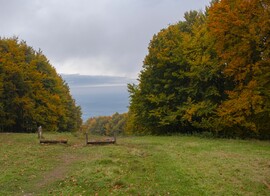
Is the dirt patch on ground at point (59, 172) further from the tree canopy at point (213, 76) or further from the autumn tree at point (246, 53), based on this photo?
the autumn tree at point (246, 53)

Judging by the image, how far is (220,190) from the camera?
36.0ft

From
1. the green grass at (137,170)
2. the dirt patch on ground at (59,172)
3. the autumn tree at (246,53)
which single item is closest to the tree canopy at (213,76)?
the autumn tree at (246,53)

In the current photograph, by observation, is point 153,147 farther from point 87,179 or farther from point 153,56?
point 153,56

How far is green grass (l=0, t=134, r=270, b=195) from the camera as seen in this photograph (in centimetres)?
1112

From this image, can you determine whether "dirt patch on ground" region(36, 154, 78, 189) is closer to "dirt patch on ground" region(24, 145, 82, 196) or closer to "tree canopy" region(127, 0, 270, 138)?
"dirt patch on ground" region(24, 145, 82, 196)

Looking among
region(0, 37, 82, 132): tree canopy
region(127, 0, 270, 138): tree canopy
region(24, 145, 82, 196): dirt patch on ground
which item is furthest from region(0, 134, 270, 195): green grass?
region(0, 37, 82, 132): tree canopy

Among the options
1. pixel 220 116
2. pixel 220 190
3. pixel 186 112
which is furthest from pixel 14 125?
pixel 220 190

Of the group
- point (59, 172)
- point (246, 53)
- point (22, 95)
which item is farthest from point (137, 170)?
point (22, 95)

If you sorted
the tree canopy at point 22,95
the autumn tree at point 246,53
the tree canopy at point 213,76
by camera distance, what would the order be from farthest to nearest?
the tree canopy at point 22,95 → the tree canopy at point 213,76 → the autumn tree at point 246,53

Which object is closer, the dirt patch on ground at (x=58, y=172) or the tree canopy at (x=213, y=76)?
the dirt patch on ground at (x=58, y=172)

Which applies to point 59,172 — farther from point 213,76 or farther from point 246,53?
point 213,76

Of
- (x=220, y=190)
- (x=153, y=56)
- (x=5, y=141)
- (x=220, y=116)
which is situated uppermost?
(x=153, y=56)

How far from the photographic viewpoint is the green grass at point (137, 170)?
11.1m

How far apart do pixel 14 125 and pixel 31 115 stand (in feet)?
13.5
